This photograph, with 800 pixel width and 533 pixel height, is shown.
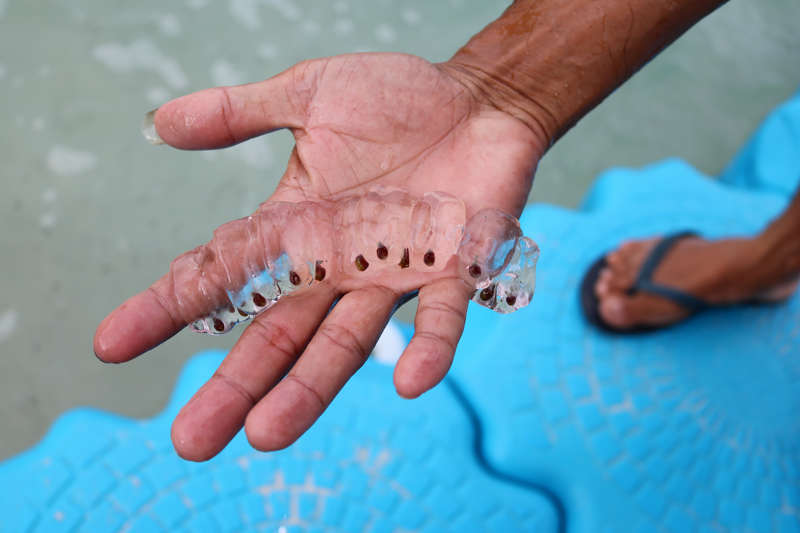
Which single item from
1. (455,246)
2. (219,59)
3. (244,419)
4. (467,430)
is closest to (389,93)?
(455,246)

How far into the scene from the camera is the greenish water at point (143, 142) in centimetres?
215

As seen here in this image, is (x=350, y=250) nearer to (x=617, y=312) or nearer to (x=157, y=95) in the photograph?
(x=617, y=312)

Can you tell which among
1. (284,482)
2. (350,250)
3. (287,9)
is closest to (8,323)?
(284,482)

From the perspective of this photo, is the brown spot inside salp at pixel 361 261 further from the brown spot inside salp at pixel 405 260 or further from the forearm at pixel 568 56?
the forearm at pixel 568 56

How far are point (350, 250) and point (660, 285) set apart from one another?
1126mm

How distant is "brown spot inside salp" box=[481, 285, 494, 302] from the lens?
128 cm

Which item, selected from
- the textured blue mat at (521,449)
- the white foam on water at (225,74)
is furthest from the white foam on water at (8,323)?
the white foam on water at (225,74)

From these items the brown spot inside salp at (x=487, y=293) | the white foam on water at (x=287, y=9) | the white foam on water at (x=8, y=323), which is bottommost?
the brown spot inside salp at (x=487, y=293)

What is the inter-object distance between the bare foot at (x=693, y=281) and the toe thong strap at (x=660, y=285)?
11 millimetres

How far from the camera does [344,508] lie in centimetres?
156

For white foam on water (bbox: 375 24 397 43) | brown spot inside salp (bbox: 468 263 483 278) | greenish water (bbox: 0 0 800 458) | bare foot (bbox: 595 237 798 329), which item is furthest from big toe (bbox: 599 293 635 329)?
white foam on water (bbox: 375 24 397 43)

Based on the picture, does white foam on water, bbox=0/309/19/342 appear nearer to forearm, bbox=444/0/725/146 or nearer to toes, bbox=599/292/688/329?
forearm, bbox=444/0/725/146

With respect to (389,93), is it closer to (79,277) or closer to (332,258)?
(332,258)

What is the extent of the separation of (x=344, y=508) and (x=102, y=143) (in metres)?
1.76
